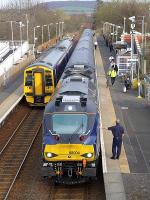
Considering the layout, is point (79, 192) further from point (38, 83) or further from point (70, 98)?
point (38, 83)

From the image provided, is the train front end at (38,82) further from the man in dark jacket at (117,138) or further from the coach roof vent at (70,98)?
the man in dark jacket at (117,138)

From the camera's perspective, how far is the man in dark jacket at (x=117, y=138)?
1405 cm

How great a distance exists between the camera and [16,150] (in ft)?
56.0

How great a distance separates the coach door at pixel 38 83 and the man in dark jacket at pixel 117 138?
9.31m

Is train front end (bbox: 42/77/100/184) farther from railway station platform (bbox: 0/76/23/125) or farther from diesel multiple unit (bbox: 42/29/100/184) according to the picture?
railway station platform (bbox: 0/76/23/125)

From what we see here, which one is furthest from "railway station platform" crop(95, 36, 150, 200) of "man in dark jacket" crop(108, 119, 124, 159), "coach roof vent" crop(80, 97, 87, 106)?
"coach roof vent" crop(80, 97, 87, 106)

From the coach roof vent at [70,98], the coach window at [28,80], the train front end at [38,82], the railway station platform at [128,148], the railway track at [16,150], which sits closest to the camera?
the railway station platform at [128,148]

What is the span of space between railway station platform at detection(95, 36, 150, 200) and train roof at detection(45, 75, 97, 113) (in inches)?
71.7

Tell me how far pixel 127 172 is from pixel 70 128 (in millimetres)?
2194

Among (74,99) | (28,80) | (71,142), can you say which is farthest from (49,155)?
(28,80)

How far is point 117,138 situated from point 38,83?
9.58 metres

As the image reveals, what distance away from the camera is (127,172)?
43.4 ft

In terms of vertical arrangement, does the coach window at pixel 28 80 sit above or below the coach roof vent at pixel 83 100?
below

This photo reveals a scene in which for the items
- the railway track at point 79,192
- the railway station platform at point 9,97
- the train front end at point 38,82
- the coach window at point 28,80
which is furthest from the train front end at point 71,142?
the coach window at point 28,80
